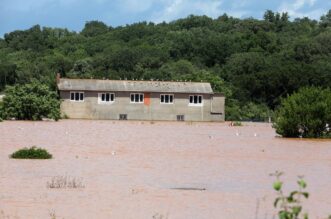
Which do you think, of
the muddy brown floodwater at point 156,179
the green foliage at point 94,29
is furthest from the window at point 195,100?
the green foliage at point 94,29

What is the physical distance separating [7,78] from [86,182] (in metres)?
86.6

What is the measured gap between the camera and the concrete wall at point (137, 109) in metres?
69.1

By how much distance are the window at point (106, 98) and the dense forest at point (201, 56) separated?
714 centimetres

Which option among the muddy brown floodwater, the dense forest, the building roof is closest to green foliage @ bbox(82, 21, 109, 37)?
the dense forest

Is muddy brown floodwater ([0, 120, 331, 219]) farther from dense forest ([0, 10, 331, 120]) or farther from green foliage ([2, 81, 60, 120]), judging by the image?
Result: dense forest ([0, 10, 331, 120])

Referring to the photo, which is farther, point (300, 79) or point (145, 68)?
point (145, 68)

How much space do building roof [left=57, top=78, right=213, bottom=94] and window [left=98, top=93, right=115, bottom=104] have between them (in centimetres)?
49

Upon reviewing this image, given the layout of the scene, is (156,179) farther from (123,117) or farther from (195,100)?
(195,100)

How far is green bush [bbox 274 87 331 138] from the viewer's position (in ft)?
135

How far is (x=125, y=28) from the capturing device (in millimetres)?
146125

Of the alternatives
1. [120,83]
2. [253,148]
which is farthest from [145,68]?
[253,148]

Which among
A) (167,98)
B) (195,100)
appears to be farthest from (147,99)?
(195,100)

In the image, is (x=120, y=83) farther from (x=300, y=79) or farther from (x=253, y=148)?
(x=253, y=148)

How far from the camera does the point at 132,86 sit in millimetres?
70812
